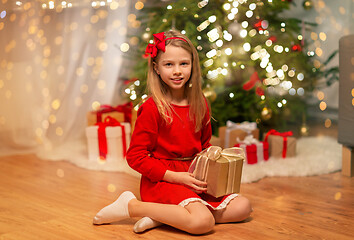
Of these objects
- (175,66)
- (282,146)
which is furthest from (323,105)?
(175,66)

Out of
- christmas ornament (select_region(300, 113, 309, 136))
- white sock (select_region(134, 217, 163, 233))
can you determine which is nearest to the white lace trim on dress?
white sock (select_region(134, 217, 163, 233))

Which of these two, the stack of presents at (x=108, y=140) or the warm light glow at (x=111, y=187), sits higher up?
the stack of presents at (x=108, y=140)

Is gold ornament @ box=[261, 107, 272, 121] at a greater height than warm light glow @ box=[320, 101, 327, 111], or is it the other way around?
warm light glow @ box=[320, 101, 327, 111]

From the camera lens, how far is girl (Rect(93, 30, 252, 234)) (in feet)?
5.41

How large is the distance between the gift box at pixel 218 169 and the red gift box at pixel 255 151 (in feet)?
2.91

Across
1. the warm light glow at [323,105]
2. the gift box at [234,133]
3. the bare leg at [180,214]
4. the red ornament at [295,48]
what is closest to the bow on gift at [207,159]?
the bare leg at [180,214]

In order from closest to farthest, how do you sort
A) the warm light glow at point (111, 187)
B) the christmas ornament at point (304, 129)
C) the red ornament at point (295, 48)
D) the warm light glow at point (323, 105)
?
1. the warm light glow at point (111, 187)
2. the red ornament at point (295, 48)
3. the christmas ornament at point (304, 129)
4. the warm light glow at point (323, 105)

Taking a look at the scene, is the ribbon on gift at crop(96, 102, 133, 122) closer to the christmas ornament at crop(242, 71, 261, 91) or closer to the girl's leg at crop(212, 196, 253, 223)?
the christmas ornament at crop(242, 71, 261, 91)

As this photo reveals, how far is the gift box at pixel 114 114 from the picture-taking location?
2.89 metres

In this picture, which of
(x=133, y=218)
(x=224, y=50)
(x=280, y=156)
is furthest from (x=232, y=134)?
(x=133, y=218)

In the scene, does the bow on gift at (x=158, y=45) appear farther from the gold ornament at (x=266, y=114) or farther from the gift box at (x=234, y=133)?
the gold ornament at (x=266, y=114)

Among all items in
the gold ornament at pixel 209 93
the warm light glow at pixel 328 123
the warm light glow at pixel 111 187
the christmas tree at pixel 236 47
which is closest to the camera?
the warm light glow at pixel 111 187

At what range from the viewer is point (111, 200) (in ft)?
6.67

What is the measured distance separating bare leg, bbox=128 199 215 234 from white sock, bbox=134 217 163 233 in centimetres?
2
